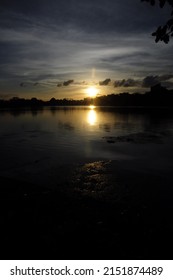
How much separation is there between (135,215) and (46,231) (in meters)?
4.13

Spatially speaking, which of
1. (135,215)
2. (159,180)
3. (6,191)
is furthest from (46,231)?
(159,180)

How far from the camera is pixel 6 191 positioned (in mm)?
14086

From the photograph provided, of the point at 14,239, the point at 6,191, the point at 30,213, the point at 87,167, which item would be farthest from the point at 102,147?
the point at 14,239

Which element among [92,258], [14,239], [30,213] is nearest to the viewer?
[92,258]

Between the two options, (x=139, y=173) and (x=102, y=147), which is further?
(x=102, y=147)

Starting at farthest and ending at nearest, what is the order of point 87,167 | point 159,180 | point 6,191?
point 87,167 → point 159,180 → point 6,191

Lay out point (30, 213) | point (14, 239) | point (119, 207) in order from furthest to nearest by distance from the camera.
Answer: point (119, 207) < point (30, 213) < point (14, 239)

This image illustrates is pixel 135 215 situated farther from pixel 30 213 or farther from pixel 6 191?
pixel 6 191

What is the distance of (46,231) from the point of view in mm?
9734

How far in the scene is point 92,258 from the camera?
8.28m

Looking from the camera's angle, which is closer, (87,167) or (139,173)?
(139,173)

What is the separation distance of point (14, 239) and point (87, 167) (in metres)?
13.8
